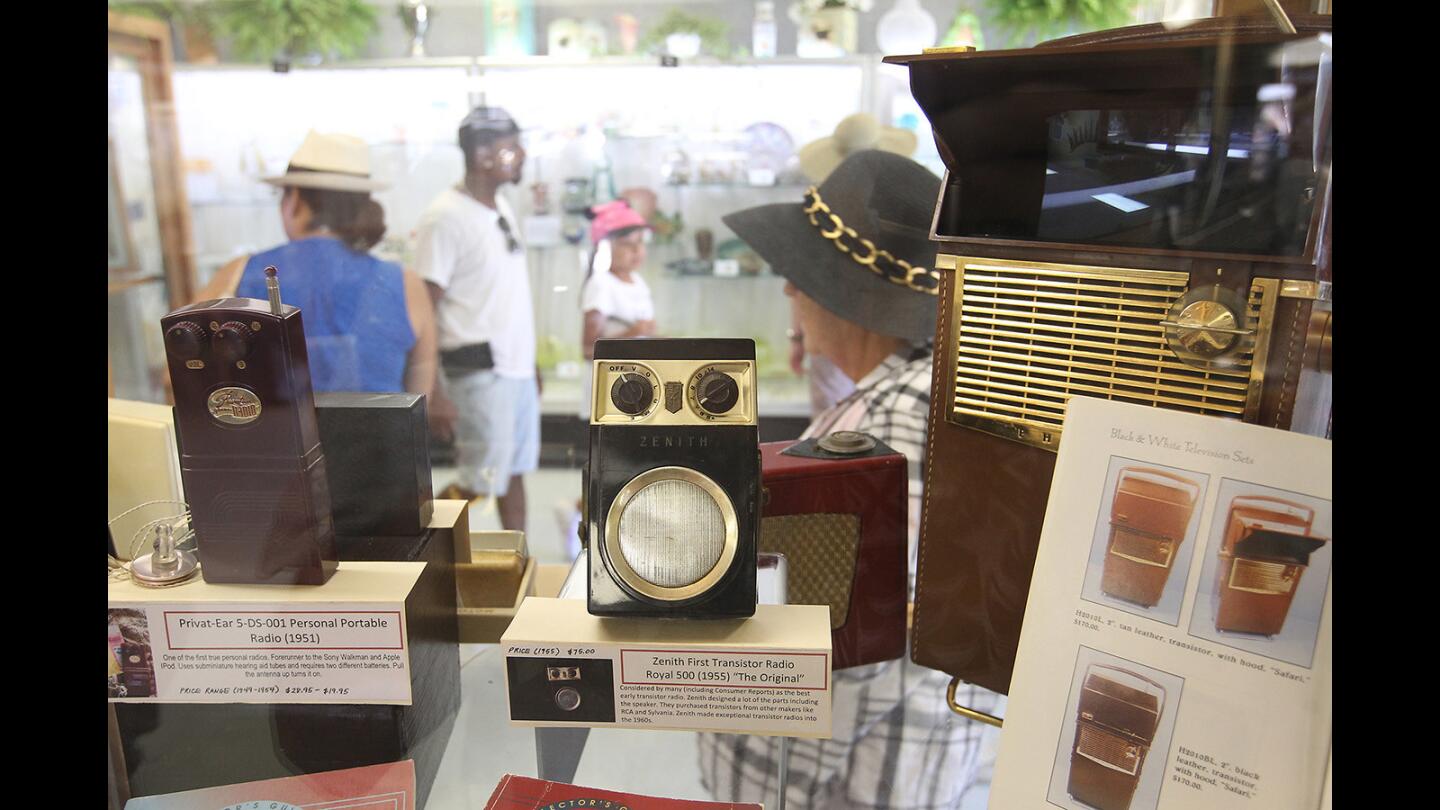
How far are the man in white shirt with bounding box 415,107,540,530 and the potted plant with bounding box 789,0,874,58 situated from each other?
62cm

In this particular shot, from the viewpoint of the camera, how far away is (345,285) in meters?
1.21

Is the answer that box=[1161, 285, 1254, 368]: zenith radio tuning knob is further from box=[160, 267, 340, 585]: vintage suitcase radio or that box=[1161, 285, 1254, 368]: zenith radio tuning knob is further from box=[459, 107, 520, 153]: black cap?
box=[459, 107, 520, 153]: black cap

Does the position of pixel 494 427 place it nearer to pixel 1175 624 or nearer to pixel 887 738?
pixel 887 738

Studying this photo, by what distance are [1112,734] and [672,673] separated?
0.32 metres

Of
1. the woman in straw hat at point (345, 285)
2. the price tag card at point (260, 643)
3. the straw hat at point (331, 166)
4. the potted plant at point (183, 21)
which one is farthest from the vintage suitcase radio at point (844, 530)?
the straw hat at point (331, 166)

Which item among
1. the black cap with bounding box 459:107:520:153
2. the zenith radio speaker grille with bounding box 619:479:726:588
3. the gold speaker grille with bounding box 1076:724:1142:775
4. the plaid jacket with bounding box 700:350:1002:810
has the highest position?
the black cap with bounding box 459:107:520:153

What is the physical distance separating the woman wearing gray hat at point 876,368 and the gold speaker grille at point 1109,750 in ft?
0.81

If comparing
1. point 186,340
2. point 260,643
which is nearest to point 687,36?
point 186,340

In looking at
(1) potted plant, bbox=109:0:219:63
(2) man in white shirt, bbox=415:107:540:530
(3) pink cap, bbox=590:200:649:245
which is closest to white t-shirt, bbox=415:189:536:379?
(2) man in white shirt, bbox=415:107:540:530

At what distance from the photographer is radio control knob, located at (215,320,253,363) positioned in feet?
2.13

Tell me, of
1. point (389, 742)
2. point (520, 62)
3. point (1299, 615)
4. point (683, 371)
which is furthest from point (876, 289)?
point (520, 62)
